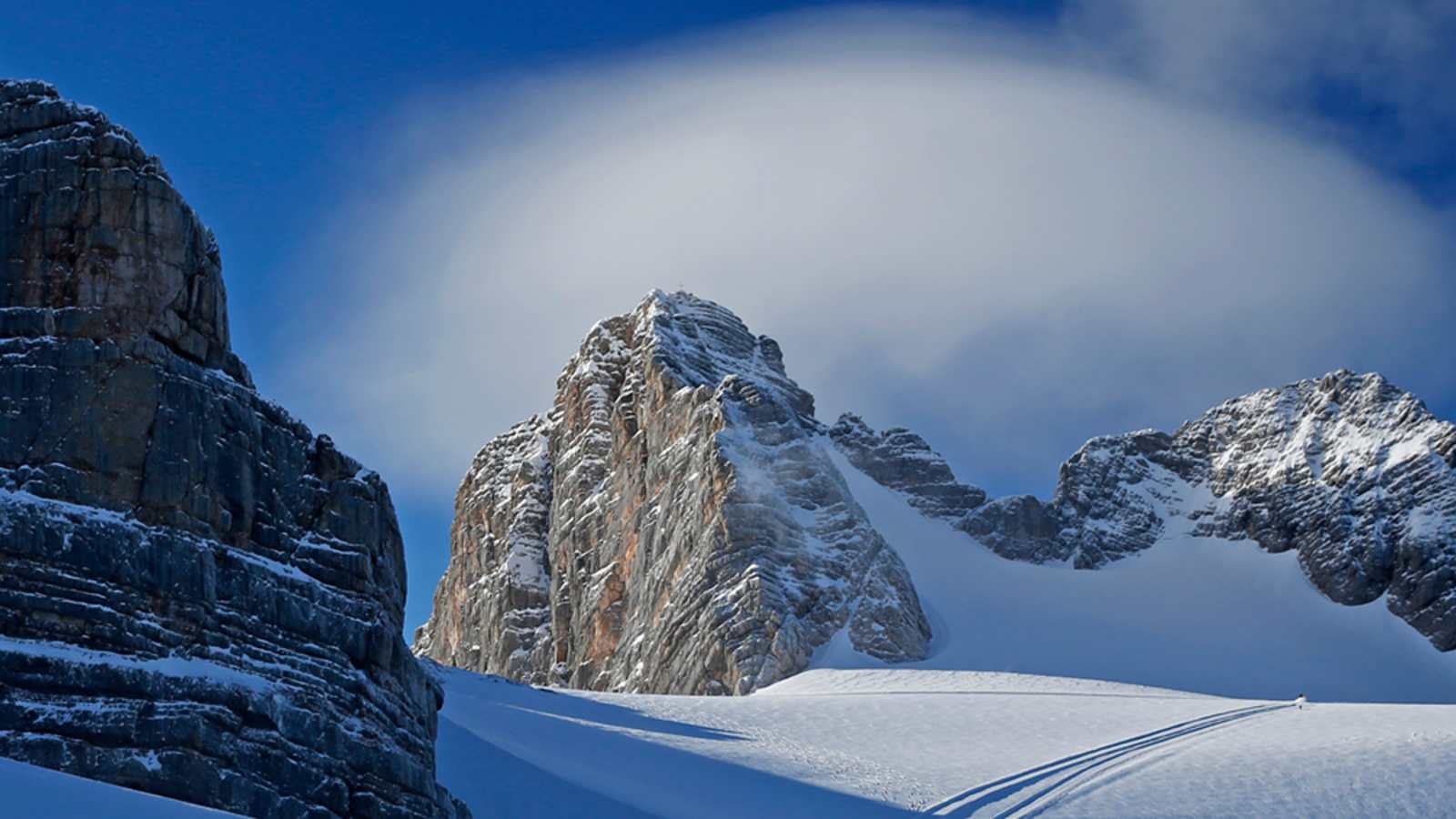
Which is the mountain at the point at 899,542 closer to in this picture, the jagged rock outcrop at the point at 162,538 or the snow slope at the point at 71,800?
the jagged rock outcrop at the point at 162,538

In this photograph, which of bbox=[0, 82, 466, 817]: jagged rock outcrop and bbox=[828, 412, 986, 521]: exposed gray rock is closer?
bbox=[0, 82, 466, 817]: jagged rock outcrop

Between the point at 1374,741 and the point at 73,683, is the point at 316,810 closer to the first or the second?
the point at 73,683

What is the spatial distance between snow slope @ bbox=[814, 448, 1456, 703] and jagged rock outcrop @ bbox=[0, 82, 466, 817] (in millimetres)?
53947

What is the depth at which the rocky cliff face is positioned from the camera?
112688mm

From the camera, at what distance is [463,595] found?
5276 inches

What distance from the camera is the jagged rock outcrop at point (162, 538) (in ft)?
88.6

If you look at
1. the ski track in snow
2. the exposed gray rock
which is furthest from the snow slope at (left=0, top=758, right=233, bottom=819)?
the exposed gray rock

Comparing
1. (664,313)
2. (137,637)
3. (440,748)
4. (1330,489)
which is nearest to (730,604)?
(664,313)

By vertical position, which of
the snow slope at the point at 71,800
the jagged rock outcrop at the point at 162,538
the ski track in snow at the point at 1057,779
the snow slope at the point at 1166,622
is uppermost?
the snow slope at the point at 1166,622

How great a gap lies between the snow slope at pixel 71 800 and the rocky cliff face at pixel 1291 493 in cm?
9895

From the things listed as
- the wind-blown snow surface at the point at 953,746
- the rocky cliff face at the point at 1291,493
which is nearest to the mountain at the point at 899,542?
the rocky cliff face at the point at 1291,493

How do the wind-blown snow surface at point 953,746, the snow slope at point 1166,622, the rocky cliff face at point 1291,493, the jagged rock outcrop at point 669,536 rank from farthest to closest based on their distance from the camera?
the rocky cliff face at point 1291,493 → the snow slope at point 1166,622 → the jagged rock outcrop at point 669,536 → the wind-blown snow surface at point 953,746

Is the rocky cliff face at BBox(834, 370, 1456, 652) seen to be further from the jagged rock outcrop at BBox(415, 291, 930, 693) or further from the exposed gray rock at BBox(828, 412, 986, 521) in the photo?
the jagged rock outcrop at BBox(415, 291, 930, 693)

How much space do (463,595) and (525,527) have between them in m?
11.9
